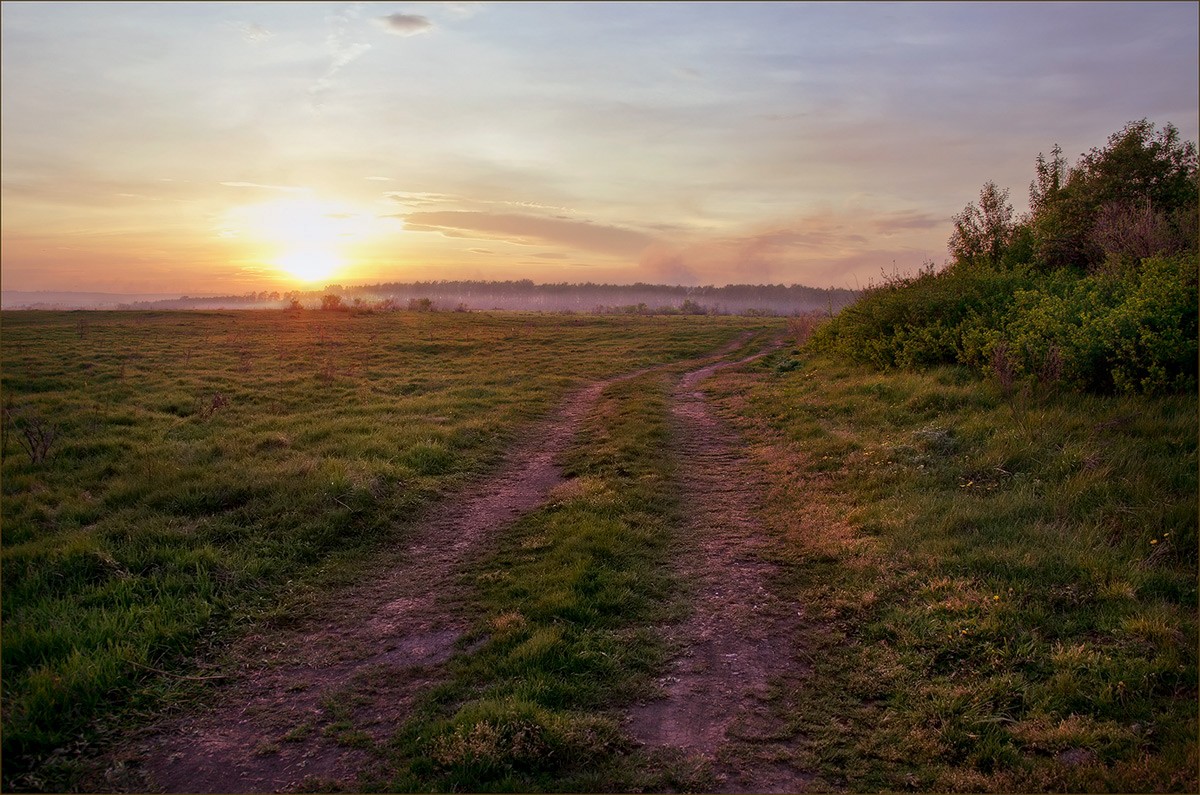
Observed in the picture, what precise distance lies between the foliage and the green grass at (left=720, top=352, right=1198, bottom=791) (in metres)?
0.78

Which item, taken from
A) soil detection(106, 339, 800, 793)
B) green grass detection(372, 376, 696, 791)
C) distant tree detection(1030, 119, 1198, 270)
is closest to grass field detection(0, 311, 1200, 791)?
green grass detection(372, 376, 696, 791)

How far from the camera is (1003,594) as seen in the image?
6055 mm

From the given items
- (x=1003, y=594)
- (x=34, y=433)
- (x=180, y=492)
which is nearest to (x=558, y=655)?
(x=1003, y=594)

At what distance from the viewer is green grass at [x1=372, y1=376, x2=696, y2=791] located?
416cm

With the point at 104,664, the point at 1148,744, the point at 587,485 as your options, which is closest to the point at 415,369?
the point at 587,485

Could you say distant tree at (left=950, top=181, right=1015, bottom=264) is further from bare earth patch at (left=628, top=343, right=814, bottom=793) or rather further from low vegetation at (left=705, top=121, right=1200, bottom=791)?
bare earth patch at (left=628, top=343, right=814, bottom=793)

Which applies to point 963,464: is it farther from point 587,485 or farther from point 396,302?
point 396,302

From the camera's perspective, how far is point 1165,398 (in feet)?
31.8

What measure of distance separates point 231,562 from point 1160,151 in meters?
22.9

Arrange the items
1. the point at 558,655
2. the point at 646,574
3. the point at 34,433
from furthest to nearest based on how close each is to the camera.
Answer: the point at 34,433 → the point at 646,574 → the point at 558,655

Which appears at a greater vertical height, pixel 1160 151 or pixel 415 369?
pixel 1160 151

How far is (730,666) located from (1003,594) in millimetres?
2941

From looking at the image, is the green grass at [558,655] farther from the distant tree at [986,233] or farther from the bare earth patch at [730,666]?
the distant tree at [986,233]

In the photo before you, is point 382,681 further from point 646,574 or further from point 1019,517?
point 1019,517
